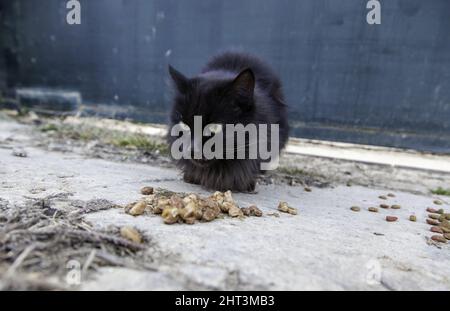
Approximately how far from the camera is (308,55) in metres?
3.59

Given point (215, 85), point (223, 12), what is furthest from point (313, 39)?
point (215, 85)

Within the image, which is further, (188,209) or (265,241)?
(188,209)

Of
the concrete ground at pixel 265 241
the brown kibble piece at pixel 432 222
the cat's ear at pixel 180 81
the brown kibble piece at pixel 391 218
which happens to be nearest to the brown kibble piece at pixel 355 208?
the concrete ground at pixel 265 241

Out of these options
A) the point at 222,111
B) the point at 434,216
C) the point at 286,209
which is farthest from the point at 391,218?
the point at 222,111

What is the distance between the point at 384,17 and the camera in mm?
3303

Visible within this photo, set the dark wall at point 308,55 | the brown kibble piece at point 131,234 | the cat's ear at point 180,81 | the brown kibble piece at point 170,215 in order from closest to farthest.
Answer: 1. the brown kibble piece at point 131,234
2. the brown kibble piece at point 170,215
3. the cat's ear at point 180,81
4. the dark wall at point 308,55

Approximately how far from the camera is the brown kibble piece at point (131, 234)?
118 cm

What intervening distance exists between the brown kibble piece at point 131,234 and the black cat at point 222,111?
91cm

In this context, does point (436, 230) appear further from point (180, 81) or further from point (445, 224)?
point (180, 81)

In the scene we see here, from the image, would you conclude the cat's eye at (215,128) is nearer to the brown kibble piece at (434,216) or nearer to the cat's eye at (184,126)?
the cat's eye at (184,126)

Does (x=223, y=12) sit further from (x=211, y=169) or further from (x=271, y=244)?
(x=271, y=244)

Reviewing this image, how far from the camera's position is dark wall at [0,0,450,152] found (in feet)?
10.9

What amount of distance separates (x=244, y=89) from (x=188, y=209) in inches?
33.4

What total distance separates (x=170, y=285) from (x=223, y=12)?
10.9 feet
